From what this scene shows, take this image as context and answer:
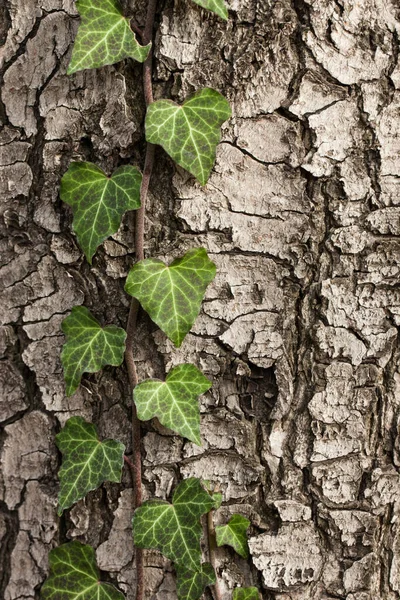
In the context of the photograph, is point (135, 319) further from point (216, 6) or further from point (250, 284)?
point (216, 6)

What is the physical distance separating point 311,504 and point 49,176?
737 millimetres

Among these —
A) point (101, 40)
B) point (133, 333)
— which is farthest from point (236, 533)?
point (101, 40)

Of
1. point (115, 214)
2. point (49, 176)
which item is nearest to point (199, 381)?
point (115, 214)

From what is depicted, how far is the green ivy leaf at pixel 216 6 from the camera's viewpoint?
3.34ft

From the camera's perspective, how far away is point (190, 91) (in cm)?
107

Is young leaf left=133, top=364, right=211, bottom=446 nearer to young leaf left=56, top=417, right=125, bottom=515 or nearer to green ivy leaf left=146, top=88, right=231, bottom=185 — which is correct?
young leaf left=56, top=417, right=125, bottom=515

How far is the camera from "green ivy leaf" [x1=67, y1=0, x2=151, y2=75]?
3.38 feet

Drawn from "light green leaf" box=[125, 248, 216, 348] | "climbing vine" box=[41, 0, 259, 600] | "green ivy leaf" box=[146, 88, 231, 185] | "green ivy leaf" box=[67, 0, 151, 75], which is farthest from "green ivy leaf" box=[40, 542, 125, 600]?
"green ivy leaf" box=[67, 0, 151, 75]

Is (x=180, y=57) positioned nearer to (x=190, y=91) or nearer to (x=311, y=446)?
(x=190, y=91)

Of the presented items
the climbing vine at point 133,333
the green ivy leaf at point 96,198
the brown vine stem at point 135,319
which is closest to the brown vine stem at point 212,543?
the climbing vine at point 133,333

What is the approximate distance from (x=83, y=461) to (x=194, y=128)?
583 millimetres

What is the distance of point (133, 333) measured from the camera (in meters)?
1.10

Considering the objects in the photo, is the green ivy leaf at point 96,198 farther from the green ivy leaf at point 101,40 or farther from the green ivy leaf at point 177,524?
the green ivy leaf at point 177,524

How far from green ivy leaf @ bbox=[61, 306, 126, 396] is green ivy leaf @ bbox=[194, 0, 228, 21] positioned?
527 mm
